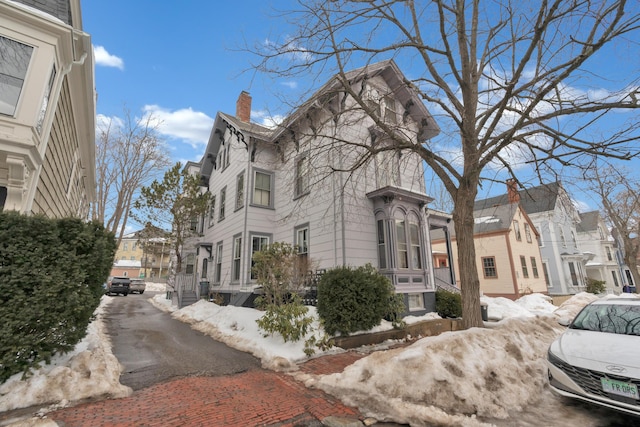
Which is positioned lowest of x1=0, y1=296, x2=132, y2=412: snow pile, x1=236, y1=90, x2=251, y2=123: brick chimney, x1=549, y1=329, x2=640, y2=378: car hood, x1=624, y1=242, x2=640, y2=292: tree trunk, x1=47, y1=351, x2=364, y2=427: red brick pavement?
x1=47, y1=351, x2=364, y2=427: red brick pavement

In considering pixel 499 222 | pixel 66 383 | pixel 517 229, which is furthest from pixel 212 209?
pixel 517 229

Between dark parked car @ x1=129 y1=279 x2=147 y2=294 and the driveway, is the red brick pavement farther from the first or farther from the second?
dark parked car @ x1=129 y1=279 x2=147 y2=294

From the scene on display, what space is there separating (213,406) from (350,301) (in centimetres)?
417

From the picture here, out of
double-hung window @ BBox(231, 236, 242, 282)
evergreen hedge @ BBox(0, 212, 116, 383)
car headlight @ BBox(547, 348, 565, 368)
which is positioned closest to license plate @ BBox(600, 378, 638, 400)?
car headlight @ BBox(547, 348, 565, 368)

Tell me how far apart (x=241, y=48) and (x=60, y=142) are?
486cm

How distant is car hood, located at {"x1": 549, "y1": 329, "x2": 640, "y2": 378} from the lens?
348 cm

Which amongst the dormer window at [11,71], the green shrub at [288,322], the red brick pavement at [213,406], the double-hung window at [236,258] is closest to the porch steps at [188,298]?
the double-hung window at [236,258]

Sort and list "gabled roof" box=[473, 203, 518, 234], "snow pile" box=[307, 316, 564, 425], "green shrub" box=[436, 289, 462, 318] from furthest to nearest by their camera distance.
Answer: "gabled roof" box=[473, 203, 518, 234]
"green shrub" box=[436, 289, 462, 318]
"snow pile" box=[307, 316, 564, 425]

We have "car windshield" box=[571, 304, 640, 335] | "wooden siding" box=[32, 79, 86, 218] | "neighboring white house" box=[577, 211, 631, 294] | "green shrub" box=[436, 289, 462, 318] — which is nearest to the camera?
"car windshield" box=[571, 304, 640, 335]

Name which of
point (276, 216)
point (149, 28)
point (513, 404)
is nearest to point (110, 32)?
point (149, 28)

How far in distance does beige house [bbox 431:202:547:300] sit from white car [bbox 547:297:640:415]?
16103mm

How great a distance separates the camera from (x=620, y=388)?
335 cm

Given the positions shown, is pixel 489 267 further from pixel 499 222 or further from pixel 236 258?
pixel 236 258

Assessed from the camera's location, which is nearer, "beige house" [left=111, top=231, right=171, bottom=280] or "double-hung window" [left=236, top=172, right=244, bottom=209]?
"double-hung window" [left=236, top=172, right=244, bottom=209]
